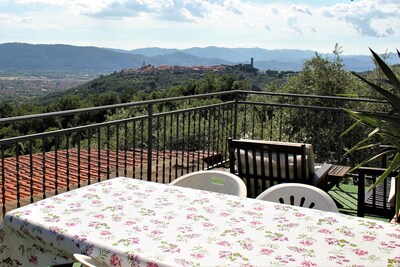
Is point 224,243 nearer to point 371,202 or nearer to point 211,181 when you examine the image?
point 211,181

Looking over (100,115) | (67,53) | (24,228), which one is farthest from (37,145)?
(67,53)

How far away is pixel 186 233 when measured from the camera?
6.27ft

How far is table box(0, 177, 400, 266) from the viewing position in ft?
5.58

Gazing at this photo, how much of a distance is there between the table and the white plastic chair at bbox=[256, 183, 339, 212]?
0.52m

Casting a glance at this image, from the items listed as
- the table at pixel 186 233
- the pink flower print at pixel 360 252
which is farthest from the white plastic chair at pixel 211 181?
the pink flower print at pixel 360 252

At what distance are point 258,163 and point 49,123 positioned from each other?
70.7 ft

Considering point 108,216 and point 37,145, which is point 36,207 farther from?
point 37,145

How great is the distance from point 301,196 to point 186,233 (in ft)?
3.76

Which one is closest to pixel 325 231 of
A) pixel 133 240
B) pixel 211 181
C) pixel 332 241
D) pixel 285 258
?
pixel 332 241

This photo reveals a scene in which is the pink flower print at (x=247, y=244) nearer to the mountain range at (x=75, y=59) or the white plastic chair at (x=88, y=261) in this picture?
the white plastic chair at (x=88, y=261)

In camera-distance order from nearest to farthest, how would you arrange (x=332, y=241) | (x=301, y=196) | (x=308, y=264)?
(x=308, y=264), (x=332, y=241), (x=301, y=196)

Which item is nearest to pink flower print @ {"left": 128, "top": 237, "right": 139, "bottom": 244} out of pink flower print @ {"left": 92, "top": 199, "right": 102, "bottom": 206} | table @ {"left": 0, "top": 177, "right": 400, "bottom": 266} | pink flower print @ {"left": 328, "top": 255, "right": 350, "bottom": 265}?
table @ {"left": 0, "top": 177, "right": 400, "bottom": 266}

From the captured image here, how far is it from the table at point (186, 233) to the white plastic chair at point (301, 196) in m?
0.52

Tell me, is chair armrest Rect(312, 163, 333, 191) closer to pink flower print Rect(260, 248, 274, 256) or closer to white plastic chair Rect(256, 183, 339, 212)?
white plastic chair Rect(256, 183, 339, 212)
